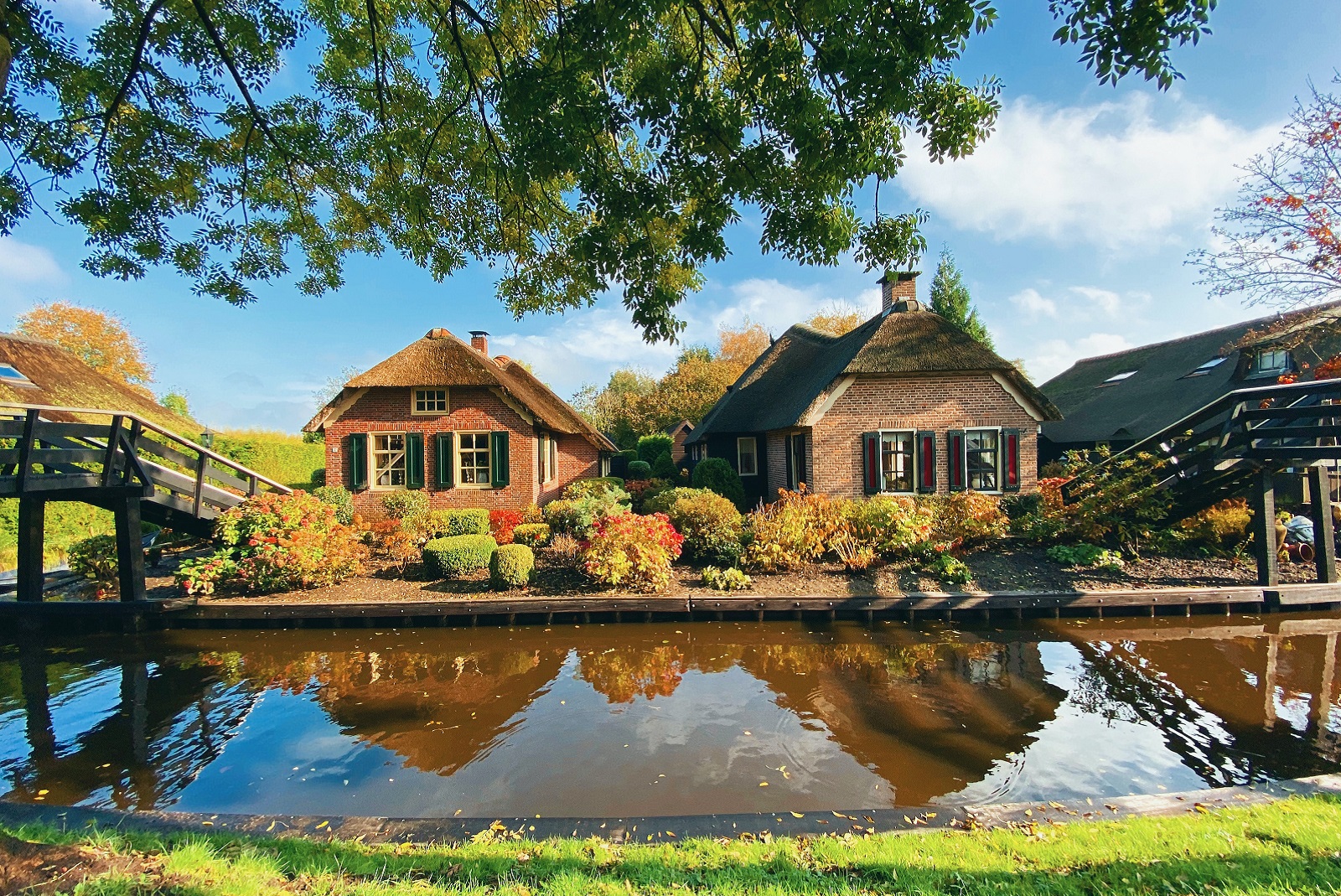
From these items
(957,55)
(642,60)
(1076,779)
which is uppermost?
(642,60)

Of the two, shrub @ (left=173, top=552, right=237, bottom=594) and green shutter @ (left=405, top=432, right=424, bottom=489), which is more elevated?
green shutter @ (left=405, top=432, right=424, bottom=489)

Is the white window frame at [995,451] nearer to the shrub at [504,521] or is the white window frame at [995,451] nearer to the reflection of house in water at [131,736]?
the shrub at [504,521]

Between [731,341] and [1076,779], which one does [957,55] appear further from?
[731,341]

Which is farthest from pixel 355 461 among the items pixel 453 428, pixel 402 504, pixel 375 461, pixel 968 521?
pixel 968 521

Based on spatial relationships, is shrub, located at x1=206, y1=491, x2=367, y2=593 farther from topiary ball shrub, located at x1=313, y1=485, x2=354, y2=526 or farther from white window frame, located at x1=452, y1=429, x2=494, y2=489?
white window frame, located at x1=452, y1=429, x2=494, y2=489

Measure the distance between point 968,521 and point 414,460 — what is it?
14975 mm

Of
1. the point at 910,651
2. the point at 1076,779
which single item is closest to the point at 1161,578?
the point at 910,651

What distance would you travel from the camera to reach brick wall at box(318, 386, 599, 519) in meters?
17.0

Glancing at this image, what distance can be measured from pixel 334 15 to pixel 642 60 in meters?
3.65

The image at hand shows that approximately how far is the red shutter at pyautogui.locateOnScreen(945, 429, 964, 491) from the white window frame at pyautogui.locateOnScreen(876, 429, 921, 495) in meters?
0.88

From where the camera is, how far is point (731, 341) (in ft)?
150

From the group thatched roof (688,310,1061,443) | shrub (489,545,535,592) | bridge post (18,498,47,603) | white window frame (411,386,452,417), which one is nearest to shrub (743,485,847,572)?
thatched roof (688,310,1061,443)

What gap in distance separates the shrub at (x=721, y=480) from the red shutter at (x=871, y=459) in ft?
12.7

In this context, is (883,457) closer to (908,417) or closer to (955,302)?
(908,417)
